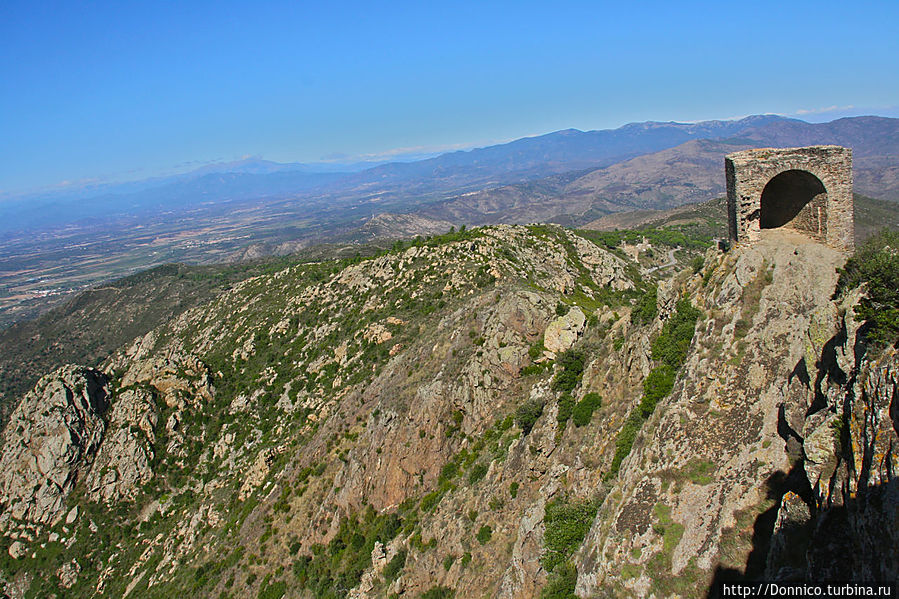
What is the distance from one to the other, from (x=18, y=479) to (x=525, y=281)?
186 ft

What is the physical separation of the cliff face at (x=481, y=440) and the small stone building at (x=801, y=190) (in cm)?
126

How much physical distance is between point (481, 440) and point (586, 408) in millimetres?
10850

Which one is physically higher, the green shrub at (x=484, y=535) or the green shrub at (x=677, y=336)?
the green shrub at (x=677, y=336)

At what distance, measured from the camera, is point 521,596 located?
1844 centimetres

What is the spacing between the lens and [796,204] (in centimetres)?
2055

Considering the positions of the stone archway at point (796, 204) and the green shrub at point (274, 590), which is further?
the green shrub at point (274, 590)

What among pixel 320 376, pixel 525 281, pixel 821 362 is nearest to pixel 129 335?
pixel 320 376

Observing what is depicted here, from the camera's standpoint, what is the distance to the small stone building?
18.7 m

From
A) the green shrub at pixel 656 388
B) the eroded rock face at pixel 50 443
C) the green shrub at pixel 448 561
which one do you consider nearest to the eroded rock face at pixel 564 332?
the green shrub at pixel 656 388

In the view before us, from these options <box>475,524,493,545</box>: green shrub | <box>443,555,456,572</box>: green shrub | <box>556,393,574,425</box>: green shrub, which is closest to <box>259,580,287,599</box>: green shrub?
<box>443,555,456,572</box>: green shrub

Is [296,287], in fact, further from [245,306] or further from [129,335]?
[129,335]

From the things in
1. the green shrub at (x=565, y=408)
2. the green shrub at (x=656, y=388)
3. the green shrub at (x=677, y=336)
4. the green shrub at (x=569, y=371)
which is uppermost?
the green shrub at (x=677, y=336)

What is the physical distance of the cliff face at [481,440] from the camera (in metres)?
13.6

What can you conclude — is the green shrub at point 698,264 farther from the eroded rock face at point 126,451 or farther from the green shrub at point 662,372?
the eroded rock face at point 126,451
